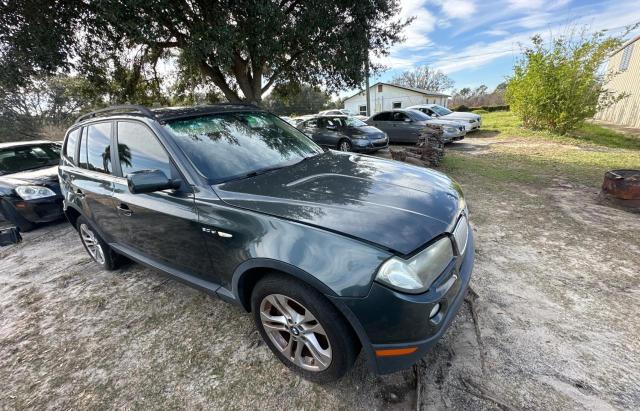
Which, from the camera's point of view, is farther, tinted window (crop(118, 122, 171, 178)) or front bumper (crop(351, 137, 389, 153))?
front bumper (crop(351, 137, 389, 153))

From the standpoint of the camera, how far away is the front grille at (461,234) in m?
1.81

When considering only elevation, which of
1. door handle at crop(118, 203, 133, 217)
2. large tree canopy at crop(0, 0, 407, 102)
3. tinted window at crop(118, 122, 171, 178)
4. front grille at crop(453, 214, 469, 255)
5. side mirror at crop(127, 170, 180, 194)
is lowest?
front grille at crop(453, 214, 469, 255)

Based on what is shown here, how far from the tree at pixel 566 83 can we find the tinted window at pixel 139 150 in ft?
46.7

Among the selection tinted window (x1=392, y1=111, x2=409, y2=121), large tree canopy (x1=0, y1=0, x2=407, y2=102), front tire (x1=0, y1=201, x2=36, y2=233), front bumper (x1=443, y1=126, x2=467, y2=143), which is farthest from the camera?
tinted window (x1=392, y1=111, x2=409, y2=121)

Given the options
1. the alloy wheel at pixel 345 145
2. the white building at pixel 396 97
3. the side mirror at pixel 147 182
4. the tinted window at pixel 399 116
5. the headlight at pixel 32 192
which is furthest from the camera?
the white building at pixel 396 97

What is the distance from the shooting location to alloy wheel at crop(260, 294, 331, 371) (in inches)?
69.1

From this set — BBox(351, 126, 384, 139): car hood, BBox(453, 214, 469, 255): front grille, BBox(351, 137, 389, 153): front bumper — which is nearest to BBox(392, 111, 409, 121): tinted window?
BBox(351, 126, 384, 139): car hood

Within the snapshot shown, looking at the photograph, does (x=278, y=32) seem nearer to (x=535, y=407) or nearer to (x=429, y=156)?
(x=429, y=156)

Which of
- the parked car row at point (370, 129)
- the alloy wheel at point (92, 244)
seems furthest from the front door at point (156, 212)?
the parked car row at point (370, 129)

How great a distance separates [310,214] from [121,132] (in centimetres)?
214

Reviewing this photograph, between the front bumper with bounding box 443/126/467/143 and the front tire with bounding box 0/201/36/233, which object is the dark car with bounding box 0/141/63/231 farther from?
the front bumper with bounding box 443/126/467/143

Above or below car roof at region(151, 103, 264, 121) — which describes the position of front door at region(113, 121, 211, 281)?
below

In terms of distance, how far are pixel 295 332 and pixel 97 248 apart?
3.06m

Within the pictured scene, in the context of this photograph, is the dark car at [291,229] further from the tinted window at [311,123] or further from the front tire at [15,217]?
the tinted window at [311,123]
